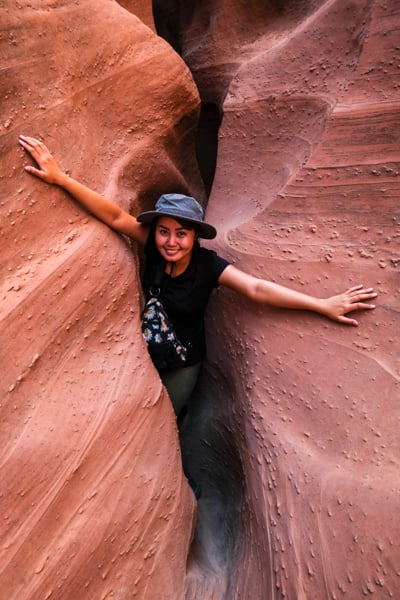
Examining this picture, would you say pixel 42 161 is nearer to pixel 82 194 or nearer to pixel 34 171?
pixel 34 171

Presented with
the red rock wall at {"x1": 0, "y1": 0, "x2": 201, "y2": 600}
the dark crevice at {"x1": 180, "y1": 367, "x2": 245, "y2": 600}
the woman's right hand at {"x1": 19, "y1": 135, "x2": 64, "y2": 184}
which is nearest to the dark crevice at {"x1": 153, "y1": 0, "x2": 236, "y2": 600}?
the dark crevice at {"x1": 180, "y1": 367, "x2": 245, "y2": 600}

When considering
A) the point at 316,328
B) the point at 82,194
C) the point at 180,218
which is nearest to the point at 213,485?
the point at 316,328

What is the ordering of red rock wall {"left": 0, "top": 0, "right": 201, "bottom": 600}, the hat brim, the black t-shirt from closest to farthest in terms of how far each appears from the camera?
→ red rock wall {"left": 0, "top": 0, "right": 201, "bottom": 600}
the hat brim
the black t-shirt

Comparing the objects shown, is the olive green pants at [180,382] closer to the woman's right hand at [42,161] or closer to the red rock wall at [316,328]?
the red rock wall at [316,328]

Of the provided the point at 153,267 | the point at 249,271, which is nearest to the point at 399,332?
the point at 249,271

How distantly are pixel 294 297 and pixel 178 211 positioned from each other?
1.53 feet

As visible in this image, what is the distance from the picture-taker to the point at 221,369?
179 cm

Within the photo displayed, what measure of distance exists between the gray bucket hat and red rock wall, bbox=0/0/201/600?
148 millimetres

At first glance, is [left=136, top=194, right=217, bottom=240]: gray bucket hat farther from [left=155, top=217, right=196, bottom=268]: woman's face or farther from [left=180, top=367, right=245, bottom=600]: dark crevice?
[left=180, top=367, right=245, bottom=600]: dark crevice

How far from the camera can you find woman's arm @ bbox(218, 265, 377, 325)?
1.40 meters

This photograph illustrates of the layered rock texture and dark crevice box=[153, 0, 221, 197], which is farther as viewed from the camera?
dark crevice box=[153, 0, 221, 197]

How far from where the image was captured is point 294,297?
4.83 ft

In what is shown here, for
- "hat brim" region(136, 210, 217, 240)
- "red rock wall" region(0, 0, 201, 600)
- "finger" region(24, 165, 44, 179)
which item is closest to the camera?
"red rock wall" region(0, 0, 201, 600)

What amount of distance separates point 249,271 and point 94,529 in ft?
3.11
